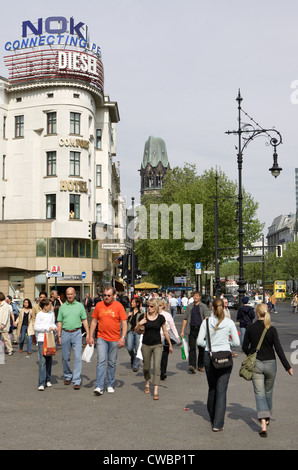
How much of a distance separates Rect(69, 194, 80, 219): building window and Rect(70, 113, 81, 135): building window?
5.19 m

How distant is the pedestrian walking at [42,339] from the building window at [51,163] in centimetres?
3430

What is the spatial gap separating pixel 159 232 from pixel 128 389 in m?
51.0

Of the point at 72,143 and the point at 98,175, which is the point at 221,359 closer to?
the point at 72,143

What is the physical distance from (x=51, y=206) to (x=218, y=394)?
3841cm

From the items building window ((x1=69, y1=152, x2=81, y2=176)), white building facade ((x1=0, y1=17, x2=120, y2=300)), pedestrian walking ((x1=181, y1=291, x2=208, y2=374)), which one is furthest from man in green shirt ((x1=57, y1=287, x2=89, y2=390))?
building window ((x1=69, y1=152, x2=81, y2=176))

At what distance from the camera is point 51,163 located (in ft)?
146

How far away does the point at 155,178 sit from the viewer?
15875cm

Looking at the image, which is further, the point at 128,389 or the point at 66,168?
the point at 66,168

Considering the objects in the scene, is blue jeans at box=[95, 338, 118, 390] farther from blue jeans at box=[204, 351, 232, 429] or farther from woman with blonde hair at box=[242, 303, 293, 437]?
woman with blonde hair at box=[242, 303, 293, 437]

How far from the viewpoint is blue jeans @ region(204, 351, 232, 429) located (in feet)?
22.9

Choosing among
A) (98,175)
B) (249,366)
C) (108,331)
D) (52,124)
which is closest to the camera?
(249,366)

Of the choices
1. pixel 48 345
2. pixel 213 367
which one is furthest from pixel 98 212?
pixel 213 367
